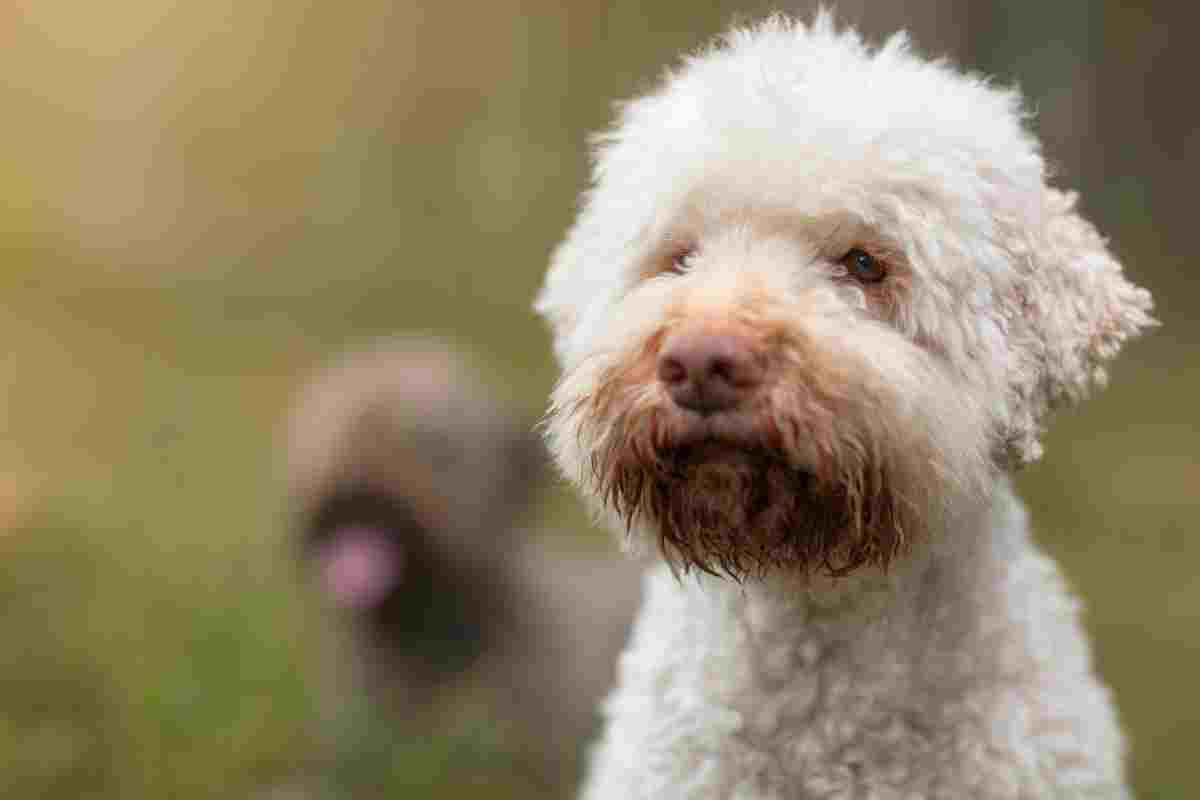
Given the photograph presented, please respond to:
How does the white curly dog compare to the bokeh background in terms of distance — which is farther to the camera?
the bokeh background

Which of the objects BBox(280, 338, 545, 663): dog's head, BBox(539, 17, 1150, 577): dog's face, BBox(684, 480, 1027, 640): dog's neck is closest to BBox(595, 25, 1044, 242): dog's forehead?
BBox(539, 17, 1150, 577): dog's face

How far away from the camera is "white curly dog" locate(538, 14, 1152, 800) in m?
1.72

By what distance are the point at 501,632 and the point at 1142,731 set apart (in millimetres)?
1637

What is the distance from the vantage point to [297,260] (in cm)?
565

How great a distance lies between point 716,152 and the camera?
6.09ft

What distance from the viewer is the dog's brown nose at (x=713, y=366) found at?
1.66 metres

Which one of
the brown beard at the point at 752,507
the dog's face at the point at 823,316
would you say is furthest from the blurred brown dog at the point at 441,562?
the brown beard at the point at 752,507

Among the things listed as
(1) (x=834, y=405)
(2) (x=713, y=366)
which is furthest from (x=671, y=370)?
(1) (x=834, y=405)

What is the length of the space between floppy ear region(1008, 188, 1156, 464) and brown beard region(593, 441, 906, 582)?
256 mm

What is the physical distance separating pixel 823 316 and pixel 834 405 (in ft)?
0.41

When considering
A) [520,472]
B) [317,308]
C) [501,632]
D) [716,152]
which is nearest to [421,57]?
[317,308]

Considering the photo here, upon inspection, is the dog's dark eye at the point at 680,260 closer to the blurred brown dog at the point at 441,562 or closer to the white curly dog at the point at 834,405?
the white curly dog at the point at 834,405

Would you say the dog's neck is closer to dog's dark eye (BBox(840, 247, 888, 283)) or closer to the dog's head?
dog's dark eye (BBox(840, 247, 888, 283))

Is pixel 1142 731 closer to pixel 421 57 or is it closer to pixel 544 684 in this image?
pixel 544 684
